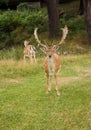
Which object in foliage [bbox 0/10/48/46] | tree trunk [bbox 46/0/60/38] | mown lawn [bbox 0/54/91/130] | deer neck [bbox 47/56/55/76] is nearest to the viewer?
mown lawn [bbox 0/54/91/130]

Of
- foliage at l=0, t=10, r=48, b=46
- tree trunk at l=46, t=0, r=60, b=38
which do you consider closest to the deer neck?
tree trunk at l=46, t=0, r=60, b=38

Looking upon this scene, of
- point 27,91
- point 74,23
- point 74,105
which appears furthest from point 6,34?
point 74,105

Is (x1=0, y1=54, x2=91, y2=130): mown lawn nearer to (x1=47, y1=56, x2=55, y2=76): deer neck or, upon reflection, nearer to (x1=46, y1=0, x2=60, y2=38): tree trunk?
(x1=47, y1=56, x2=55, y2=76): deer neck

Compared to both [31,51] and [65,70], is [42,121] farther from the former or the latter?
[31,51]

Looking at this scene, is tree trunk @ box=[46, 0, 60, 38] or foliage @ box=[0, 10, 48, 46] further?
foliage @ box=[0, 10, 48, 46]

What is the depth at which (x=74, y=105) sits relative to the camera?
35.1ft

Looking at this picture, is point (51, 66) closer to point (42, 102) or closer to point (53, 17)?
point (42, 102)

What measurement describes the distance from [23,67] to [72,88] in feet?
14.8

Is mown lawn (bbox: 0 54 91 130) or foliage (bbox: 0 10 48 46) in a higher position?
mown lawn (bbox: 0 54 91 130)

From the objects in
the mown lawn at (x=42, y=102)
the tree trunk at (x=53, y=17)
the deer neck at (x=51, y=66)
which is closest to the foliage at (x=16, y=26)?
the tree trunk at (x=53, y=17)

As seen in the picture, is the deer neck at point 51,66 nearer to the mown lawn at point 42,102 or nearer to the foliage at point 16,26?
the mown lawn at point 42,102

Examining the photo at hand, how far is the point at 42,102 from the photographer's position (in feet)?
36.3

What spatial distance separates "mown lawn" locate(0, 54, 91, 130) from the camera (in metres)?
9.51

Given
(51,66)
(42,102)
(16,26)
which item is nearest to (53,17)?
(16,26)
